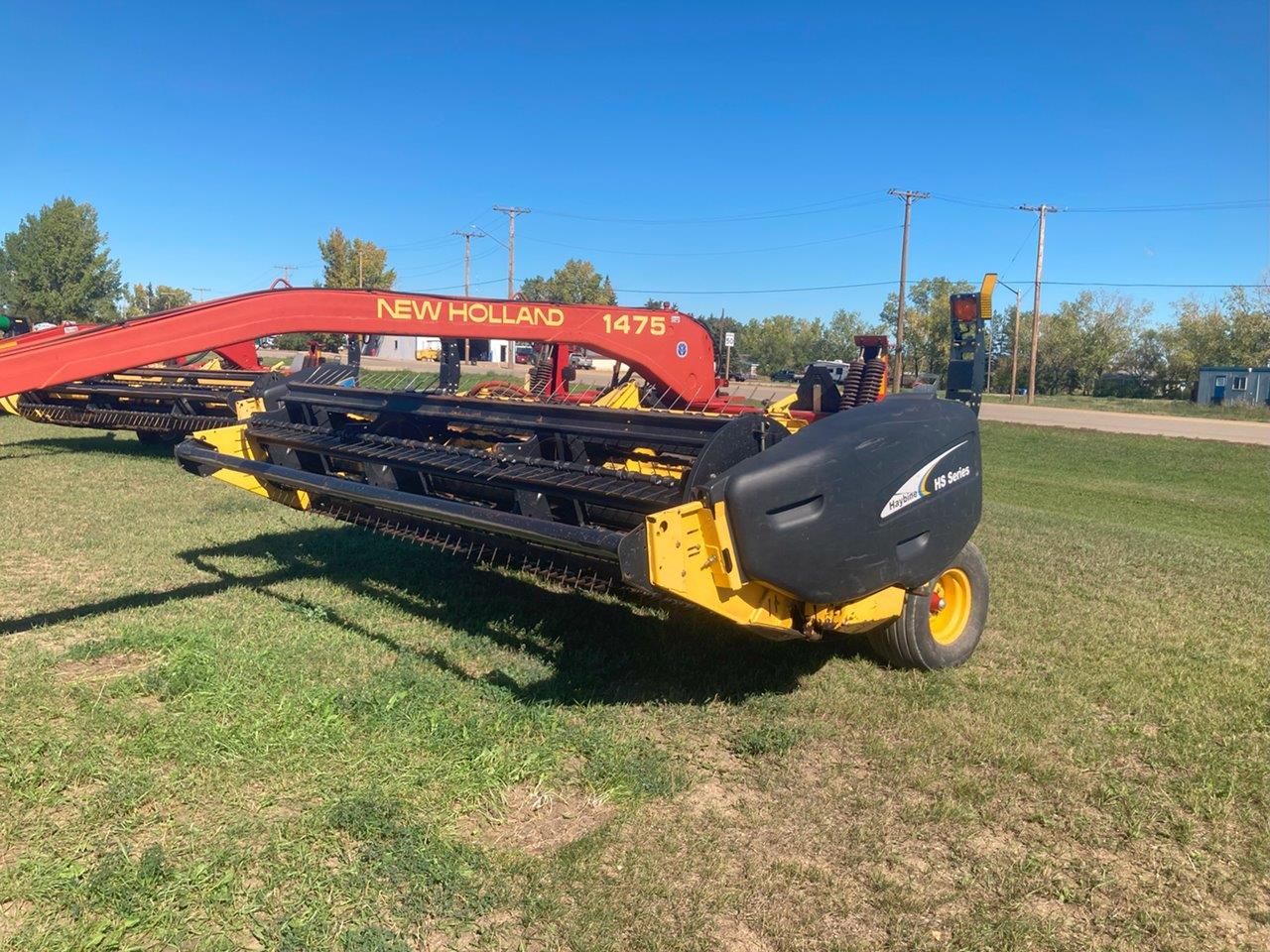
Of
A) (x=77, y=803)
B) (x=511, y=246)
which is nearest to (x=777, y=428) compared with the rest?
(x=77, y=803)

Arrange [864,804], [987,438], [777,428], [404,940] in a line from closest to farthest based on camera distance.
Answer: [404,940]
[864,804]
[777,428]
[987,438]

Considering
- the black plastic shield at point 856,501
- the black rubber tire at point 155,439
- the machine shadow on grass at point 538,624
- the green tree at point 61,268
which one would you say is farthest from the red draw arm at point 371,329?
the green tree at point 61,268

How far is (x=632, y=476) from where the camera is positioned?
4.07 meters

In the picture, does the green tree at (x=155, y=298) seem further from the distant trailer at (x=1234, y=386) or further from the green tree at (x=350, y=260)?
the distant trailer at (x=1234, y=386)

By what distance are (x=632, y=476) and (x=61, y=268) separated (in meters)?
64.0

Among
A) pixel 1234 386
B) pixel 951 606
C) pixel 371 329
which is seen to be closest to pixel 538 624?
pixel 371 329

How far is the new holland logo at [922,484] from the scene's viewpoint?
358 centimetres

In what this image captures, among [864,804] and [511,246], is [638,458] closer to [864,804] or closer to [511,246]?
[864,804]

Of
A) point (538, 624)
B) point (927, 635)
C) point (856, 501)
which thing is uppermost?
point (856, 501)

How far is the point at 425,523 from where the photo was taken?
15.8 feet

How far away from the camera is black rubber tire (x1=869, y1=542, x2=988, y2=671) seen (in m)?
4.46

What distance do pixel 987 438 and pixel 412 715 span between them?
2218 centimetres

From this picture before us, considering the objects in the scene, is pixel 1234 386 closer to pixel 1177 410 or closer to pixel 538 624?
pixel 1177 410

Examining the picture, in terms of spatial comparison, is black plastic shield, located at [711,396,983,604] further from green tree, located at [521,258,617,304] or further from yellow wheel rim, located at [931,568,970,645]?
green tree, located at [521,258,617,304]
